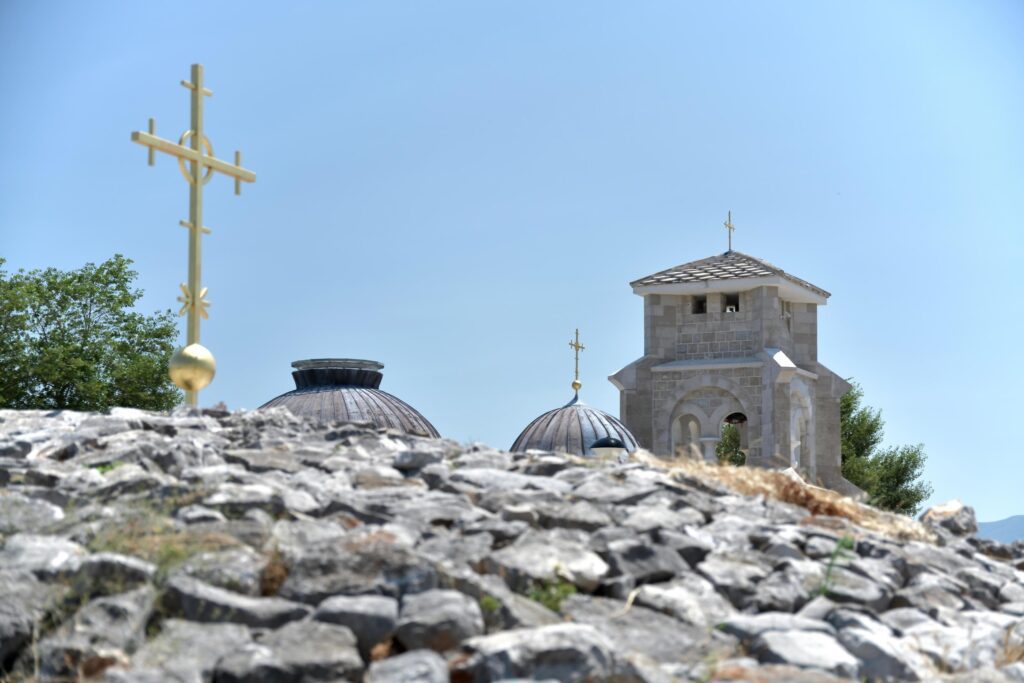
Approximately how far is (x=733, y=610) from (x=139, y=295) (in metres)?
26.1

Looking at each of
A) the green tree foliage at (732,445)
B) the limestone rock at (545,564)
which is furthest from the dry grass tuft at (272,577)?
the green tree foliage at (732,445)

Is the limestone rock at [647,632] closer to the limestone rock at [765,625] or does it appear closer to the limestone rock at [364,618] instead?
the limestone rock at [765,625]

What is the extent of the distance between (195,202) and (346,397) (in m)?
20.6

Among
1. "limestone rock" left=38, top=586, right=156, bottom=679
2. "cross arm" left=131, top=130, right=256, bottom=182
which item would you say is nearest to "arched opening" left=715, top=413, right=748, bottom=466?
"cross arm" left=131, top=130, right=256, bottom=182

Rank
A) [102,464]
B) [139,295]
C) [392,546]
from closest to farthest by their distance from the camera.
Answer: [392,546], [102,464], [139,295]

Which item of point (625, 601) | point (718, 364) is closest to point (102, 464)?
point (625, 601)

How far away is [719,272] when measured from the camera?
28109 mm

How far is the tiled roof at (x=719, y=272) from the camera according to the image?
27734 millimetres

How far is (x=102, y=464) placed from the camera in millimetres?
8414

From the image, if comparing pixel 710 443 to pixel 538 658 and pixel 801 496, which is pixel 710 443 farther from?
pixel 538 658

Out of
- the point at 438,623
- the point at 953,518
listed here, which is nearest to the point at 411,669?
the point at 438,623

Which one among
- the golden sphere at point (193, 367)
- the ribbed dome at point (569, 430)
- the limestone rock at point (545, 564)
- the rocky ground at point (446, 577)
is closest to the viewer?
the rocky ground at point (446, 577)

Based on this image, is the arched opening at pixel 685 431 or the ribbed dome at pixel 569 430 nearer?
the arched opening at pixel 685 431

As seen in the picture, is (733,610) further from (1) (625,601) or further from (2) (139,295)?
(2) (139,295)
